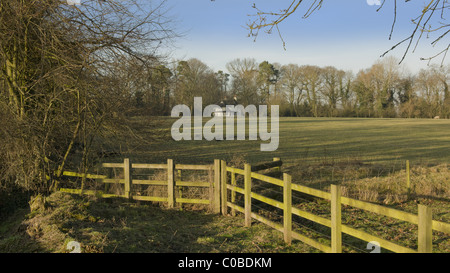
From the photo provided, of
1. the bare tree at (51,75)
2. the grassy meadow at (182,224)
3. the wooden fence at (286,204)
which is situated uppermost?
the bare tree at (51,75)

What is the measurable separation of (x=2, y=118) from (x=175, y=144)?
1720 centimetres

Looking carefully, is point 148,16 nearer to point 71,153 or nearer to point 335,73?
point 71,153

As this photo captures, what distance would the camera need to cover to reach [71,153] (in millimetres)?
10344

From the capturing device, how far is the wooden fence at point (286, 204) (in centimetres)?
412

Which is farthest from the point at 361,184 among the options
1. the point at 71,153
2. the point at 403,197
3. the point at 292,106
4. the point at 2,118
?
the point at 292,106

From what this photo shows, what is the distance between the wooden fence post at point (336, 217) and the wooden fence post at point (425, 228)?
3.96 ft

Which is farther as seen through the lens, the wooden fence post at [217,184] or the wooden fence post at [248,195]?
the wooden fence post at [217,184]

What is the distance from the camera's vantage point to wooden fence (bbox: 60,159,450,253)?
13.5 feet

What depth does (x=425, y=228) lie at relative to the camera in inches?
159

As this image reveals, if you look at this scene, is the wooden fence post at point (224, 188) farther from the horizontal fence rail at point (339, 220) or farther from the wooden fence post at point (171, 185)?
the wooden fence post at point (171, 185)

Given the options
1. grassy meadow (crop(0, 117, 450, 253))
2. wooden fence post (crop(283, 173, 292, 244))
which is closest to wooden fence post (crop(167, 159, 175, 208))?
grassy meadow (crop(0, 117, 450, 253))

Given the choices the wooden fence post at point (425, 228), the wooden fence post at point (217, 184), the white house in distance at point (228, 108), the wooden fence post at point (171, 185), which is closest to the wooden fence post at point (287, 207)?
the wooden fence post at point (425, 228)

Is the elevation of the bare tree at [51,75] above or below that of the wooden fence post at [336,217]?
above

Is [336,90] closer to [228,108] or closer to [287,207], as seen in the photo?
[228,108]
